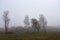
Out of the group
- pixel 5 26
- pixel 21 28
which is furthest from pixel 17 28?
pixel 5 26

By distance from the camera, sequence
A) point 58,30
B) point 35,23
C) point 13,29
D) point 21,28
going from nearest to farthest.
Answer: point 58,30 < point 13,29 < point 21,28 < point 35,23

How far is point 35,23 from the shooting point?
42188 millimetres

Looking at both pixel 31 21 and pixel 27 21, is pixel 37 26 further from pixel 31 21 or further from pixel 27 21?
pixel 27 21

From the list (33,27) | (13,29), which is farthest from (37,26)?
(13,29)

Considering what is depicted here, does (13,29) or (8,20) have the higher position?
(8,20)

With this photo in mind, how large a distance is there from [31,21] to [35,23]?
64.3 inches

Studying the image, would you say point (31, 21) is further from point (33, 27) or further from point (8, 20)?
point (8, 20)

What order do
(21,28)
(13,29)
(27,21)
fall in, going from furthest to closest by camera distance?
(27,21) → (21,28) → (13,29)

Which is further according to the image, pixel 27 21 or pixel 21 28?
pixel 27 21

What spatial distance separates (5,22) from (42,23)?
45.0ft

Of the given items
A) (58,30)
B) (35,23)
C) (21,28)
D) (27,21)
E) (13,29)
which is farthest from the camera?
(27,21)

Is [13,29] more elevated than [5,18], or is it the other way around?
[5,18]

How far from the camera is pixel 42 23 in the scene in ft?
151

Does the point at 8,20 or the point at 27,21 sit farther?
the point at 27,21
